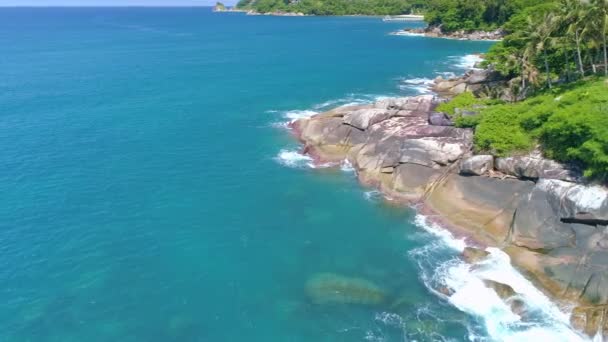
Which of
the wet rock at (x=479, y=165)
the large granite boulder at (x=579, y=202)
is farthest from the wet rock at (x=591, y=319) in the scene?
the wet rock at (x=479, y=165)

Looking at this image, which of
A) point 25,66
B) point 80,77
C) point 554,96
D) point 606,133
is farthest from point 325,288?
point 25,66

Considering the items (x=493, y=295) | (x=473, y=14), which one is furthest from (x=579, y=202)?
(x=473, y=14)

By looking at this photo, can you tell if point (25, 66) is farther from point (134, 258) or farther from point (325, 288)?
point (325, 288)

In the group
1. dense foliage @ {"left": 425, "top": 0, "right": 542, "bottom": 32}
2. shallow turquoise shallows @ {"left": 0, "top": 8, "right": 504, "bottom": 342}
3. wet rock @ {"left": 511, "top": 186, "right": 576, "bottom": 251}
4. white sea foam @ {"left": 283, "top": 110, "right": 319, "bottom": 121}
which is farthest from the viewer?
dense foliage @ {"left": 425, "top": 0, "right": 542, "bottom": 32}

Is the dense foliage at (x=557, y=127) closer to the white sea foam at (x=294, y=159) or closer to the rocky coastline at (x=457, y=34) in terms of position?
the white sea foam at (x=294, y=159)

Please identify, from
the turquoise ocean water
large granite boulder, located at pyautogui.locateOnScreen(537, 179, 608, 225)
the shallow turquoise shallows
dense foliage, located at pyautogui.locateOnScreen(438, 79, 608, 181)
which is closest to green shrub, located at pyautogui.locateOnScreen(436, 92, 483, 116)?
dense foliage, located at pyautogui.locateOnScreen(438, 79, 608, 181)

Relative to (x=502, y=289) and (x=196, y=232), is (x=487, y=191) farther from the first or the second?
(x=196, y=232)

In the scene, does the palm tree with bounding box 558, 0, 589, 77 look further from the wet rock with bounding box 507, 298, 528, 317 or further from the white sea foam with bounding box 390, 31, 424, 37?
the white sea foam with bounding box 390, 31, 424, 37
